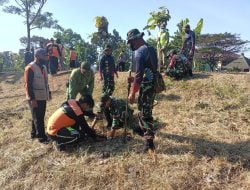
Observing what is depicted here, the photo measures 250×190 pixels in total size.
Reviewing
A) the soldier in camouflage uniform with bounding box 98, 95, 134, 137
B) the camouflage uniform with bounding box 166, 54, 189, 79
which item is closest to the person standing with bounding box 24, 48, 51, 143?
the soldier in camouflage uniform with bounding box 98, 95, 134, 137

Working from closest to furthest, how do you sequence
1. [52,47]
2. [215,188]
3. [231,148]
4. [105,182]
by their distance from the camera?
[215,188], [105,182], [231,148], [52,47]

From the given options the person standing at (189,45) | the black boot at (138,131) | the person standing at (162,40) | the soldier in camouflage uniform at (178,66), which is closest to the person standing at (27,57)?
the person standing at (162,40)

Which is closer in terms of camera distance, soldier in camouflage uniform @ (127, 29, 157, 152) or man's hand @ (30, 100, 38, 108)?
soldier in camouflage uniform @ (127, 29, 157, 152)

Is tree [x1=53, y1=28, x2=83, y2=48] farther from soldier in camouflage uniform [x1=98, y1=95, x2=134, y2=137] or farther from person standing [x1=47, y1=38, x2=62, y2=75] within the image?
soldier in camouflage uniform [x1=98, y1=95, x2=134, y2=137]

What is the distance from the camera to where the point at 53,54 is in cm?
1684

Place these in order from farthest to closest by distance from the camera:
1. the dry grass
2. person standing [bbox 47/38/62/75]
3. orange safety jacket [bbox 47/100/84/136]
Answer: person standing [bbox 47/38/62/75]
orange safety jacket [bbox 47/100/84/136]
the dry grass

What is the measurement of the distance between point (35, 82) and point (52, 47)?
935cm

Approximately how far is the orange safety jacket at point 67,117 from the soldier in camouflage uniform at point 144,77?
127 cm

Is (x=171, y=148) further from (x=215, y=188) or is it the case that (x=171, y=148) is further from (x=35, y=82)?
(x=35, y=82)

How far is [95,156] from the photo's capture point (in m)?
6.86

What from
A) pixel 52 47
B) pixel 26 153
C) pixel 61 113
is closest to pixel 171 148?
pixel 61 113

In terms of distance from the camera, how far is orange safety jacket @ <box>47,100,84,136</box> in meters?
7.01

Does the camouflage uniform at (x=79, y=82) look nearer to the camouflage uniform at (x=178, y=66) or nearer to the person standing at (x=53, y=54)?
the camouflage uniform at (x=178, y=66)

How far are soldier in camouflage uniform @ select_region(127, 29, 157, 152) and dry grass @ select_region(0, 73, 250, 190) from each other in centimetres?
64
